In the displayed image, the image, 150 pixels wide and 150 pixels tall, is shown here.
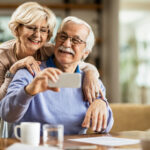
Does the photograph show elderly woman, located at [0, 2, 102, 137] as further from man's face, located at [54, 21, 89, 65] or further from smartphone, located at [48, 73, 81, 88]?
smartphone, located at [48, 73, 81, 88]

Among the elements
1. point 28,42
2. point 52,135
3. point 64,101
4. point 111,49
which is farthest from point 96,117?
point 111,49

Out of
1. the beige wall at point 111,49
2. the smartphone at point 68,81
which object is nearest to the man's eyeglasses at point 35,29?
the smartphone at point 68,81

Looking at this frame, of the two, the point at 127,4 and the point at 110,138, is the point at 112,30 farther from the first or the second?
the point at 110,138

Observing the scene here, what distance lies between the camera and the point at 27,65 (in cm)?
181

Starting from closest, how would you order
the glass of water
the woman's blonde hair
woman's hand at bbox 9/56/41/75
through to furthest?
the glass of water
woman's hand at bbox 9/56/41/75
the woman's blonde hair

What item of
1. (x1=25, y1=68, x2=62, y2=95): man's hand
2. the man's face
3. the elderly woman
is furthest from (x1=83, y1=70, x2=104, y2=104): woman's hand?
(x1=25, y1=68, x2=62, y2=95): man's hand

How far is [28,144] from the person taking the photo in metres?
1.37

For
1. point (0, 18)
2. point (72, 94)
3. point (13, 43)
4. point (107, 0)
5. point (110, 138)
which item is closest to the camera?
point (110, 138)

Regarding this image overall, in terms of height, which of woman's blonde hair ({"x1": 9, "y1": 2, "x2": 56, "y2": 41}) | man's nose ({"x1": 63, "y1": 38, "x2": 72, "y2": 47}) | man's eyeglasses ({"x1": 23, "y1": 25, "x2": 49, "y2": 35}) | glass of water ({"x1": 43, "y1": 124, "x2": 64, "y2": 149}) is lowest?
glass of water ({"x1": 43, "y1": 124, "x2": 64, "y2": 149})

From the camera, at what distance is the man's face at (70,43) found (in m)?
1.91

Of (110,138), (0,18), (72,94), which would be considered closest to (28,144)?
(110,138)

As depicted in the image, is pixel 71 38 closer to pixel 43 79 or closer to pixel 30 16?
pixel 30 16

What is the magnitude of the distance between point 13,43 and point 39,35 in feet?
0.58

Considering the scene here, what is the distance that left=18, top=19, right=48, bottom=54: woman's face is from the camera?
1940mm
